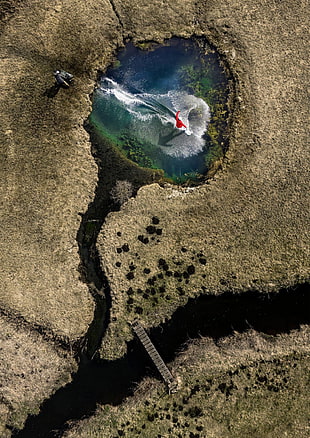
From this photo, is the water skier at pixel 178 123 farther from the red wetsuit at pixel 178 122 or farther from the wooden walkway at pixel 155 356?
the wooden walkway at pixel 155 356

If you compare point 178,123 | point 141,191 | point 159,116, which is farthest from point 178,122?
point 141,191

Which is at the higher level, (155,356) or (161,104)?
(161,104)

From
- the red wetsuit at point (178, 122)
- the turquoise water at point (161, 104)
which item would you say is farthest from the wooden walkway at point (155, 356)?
the red wetsuit at point (178, 122)

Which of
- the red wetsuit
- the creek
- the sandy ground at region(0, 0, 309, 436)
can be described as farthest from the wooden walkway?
the red wetsuit

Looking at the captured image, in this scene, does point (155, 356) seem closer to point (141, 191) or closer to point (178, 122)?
point (141, 191)

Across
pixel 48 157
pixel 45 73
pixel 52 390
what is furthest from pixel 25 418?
pixel 45 73

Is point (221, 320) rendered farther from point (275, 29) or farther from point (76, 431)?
point (275, 29)
